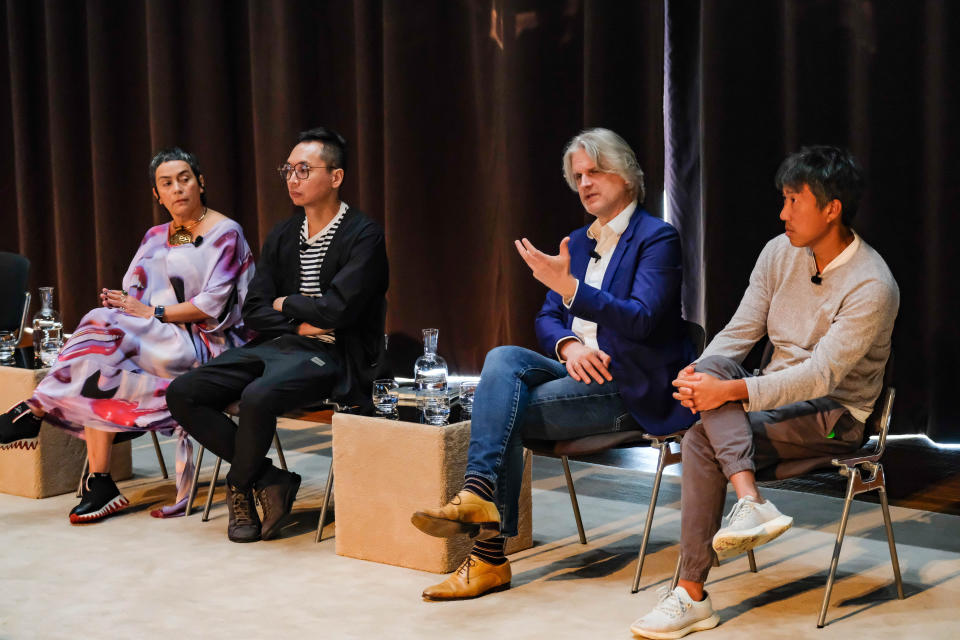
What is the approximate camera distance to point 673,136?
14.8 feet

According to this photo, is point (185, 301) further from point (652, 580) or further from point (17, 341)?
point (652, 580)

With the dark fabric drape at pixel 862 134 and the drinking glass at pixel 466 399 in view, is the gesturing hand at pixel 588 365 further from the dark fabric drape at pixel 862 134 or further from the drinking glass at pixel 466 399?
the dark fabric drape at pixel 862 134

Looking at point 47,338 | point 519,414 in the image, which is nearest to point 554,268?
point 519,414

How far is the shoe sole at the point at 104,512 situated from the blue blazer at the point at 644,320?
1.63 metres

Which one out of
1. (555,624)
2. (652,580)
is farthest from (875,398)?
(555,624)

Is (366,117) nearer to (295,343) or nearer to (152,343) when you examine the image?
(152,343)

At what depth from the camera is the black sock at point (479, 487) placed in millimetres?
2641

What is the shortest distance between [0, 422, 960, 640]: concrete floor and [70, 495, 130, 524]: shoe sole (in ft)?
0.11

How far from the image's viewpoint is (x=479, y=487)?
8.68 feet

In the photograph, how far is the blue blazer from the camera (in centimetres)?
277

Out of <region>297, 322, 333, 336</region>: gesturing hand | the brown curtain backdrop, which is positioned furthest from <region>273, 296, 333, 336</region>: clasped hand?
the brown curtain backdrop

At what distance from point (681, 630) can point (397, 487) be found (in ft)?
2.99

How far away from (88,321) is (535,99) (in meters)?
2.04

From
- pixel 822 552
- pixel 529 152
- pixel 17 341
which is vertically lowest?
pixel 822 552
